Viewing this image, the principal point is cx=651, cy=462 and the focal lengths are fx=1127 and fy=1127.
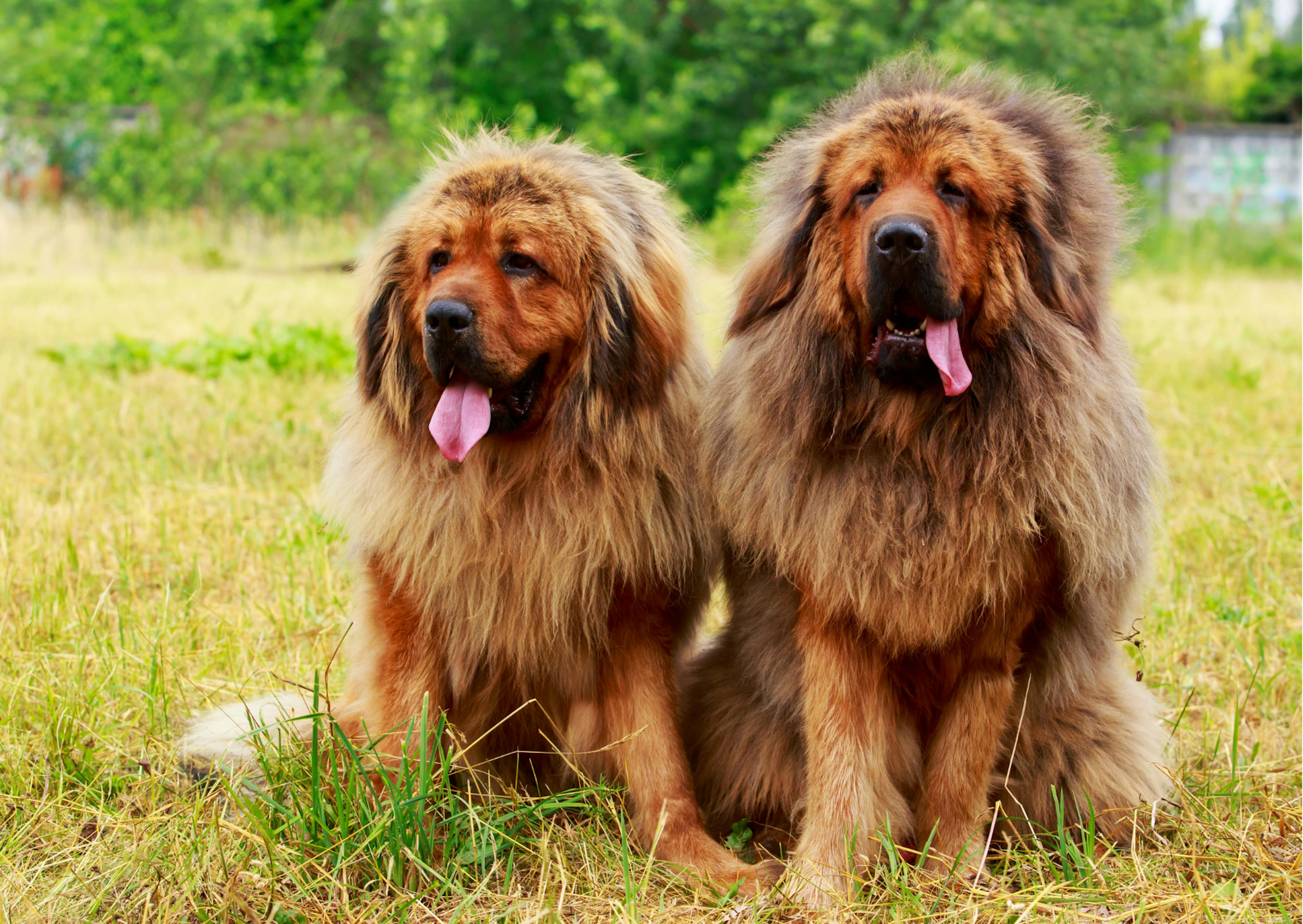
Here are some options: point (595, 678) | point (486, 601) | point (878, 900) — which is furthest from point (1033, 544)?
point (486, 601)

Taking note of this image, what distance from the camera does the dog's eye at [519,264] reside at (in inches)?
113

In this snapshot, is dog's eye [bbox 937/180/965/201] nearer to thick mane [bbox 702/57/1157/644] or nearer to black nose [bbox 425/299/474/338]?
thick mane [bbox 702/57/1157/644]

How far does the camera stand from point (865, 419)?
2.64 metres

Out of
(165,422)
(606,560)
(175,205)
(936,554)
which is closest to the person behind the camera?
(936,554)

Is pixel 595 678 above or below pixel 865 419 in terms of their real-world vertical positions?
below

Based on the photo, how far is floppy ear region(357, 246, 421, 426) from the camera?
2.95m

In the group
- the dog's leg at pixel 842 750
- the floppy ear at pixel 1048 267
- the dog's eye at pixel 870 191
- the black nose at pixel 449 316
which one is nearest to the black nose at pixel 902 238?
the dog's eye at pixel 870 191

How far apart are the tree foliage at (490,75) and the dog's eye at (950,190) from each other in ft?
45.6

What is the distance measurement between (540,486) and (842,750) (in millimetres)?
1007

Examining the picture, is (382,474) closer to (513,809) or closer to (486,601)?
(486,601)

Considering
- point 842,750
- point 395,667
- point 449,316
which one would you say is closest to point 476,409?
point 449,316

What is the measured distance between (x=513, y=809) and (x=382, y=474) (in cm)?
97

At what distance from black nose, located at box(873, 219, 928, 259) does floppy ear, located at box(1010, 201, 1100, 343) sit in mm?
333

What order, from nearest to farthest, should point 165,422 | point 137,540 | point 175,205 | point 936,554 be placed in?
point 936,554 → point 137,540 → point 165,422 → point 175,205
